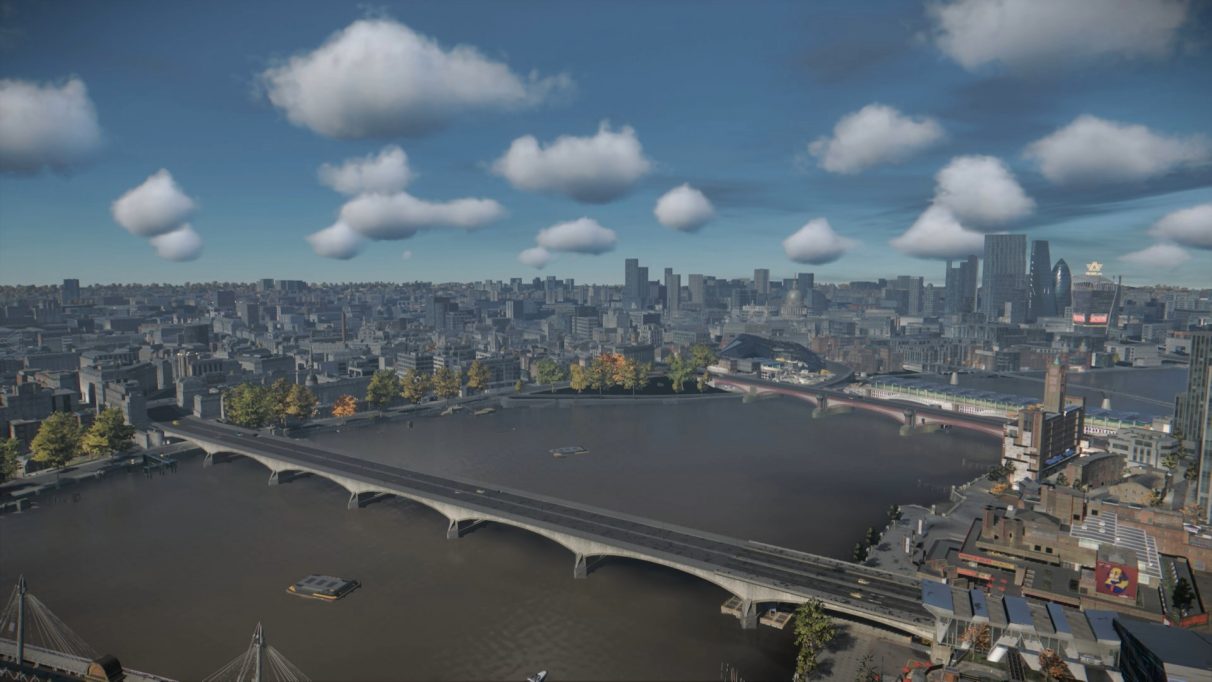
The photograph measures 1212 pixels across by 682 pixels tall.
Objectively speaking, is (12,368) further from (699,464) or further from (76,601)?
(699,464)

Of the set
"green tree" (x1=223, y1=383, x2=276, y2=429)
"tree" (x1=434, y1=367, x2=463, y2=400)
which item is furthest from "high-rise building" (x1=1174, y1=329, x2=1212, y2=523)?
"green tree" (x1=223, y1=383, x2=276, y2=429)

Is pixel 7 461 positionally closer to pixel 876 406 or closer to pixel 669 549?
pixel 669 549

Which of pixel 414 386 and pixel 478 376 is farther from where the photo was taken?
pixel 478 376

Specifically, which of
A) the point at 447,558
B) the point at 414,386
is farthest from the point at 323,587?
the point at 414,386

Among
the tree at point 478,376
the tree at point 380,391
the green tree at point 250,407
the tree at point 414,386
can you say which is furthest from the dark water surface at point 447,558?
the tree at point 478,376

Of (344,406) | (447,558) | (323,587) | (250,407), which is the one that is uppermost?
(250,407)

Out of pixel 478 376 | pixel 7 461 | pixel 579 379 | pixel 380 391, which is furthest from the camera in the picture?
pixel 579 379

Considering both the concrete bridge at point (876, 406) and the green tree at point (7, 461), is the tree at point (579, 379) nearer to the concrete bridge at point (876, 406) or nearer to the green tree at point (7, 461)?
the concrete bridge at point (876, 406)
